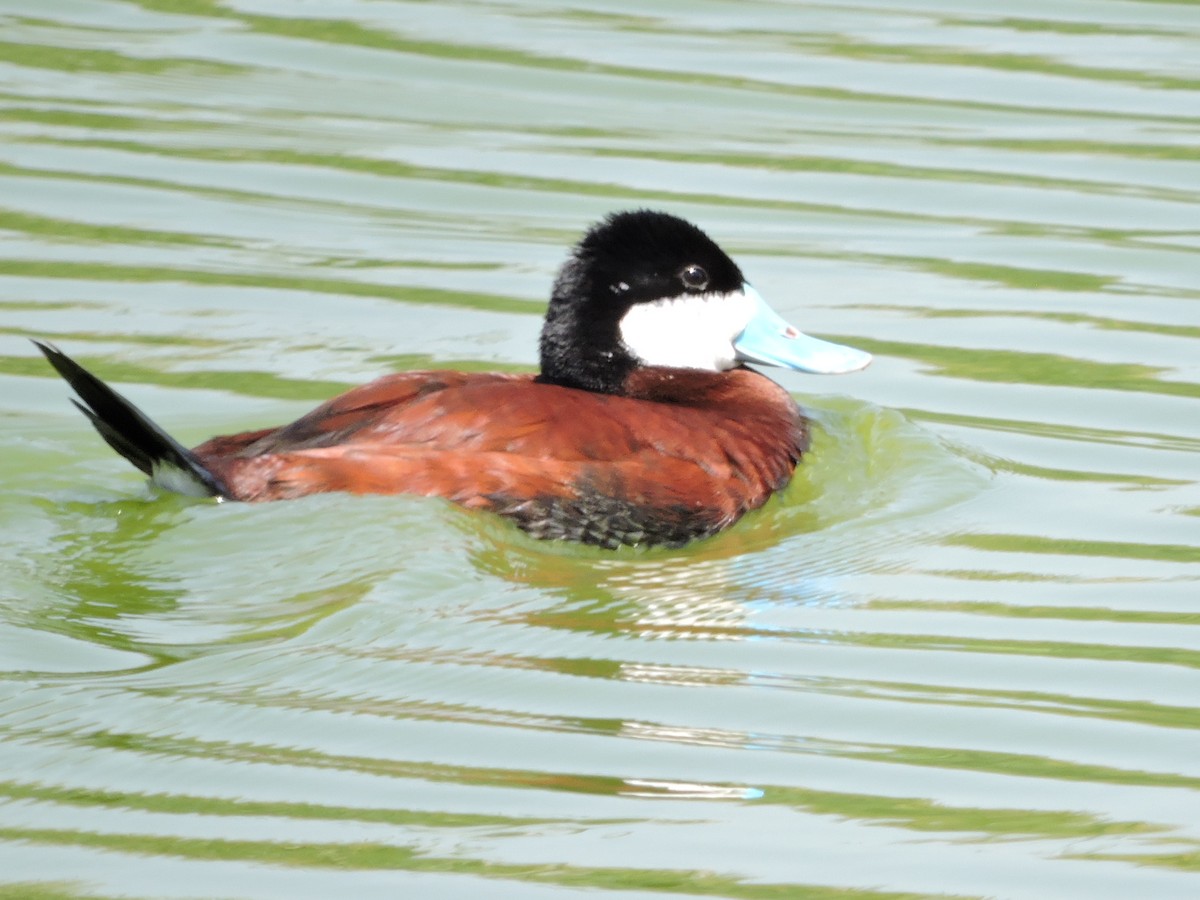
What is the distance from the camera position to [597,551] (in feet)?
18.4

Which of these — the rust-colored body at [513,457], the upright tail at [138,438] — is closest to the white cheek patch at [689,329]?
the rust-colored body at [513,457]

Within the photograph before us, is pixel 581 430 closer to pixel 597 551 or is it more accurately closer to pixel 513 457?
pixel 513 457

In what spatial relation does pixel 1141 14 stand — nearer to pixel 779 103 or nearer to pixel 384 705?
pixel 779 103

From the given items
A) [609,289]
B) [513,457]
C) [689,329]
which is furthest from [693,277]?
[513,457]

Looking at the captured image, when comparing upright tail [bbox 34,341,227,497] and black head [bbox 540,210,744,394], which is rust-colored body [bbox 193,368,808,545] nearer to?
upright tail [bbox 34,341,227,497]

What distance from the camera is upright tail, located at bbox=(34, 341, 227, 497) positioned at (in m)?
5.12

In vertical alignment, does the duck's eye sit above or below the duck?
above

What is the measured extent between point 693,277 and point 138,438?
1.76 metres

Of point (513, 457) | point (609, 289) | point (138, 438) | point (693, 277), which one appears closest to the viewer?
point (138, 438)

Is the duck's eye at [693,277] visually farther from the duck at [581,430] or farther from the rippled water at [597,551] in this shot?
the rippled water at [597,551]

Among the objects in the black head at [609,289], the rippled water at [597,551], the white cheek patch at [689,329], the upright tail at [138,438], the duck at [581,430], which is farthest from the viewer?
the white cheek patch at [689,329]

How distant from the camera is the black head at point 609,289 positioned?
611 cm

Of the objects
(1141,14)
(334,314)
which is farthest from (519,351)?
(1141,14)

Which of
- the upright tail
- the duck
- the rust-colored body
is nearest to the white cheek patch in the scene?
the duck
